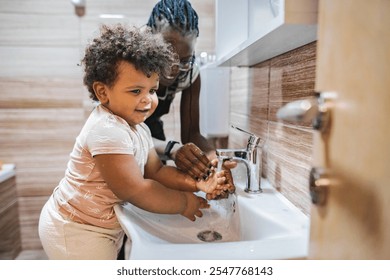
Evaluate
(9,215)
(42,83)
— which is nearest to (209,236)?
(9,215)

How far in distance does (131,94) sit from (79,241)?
298 mm

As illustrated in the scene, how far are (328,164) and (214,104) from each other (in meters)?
0.63

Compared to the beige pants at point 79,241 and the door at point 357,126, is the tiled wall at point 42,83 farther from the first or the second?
the door at point 357,126

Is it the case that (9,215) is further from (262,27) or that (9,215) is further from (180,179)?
(262,27)

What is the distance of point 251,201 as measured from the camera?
620 mm

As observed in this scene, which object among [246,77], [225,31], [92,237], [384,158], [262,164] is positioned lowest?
[92,237]

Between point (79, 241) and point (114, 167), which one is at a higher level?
point (114, 167)

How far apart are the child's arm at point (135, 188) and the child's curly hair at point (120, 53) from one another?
0.46 feet

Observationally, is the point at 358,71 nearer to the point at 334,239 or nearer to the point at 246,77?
the point at 334,239

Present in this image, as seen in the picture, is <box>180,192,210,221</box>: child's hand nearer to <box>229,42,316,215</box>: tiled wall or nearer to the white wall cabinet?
<box>229,42,316,215</box>: tiled wall

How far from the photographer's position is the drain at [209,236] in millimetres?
597

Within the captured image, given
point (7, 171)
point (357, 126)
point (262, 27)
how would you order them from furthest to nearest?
point (7, 171)
point (262, 27)
point (357, 126)

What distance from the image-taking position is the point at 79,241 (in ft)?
1.85
